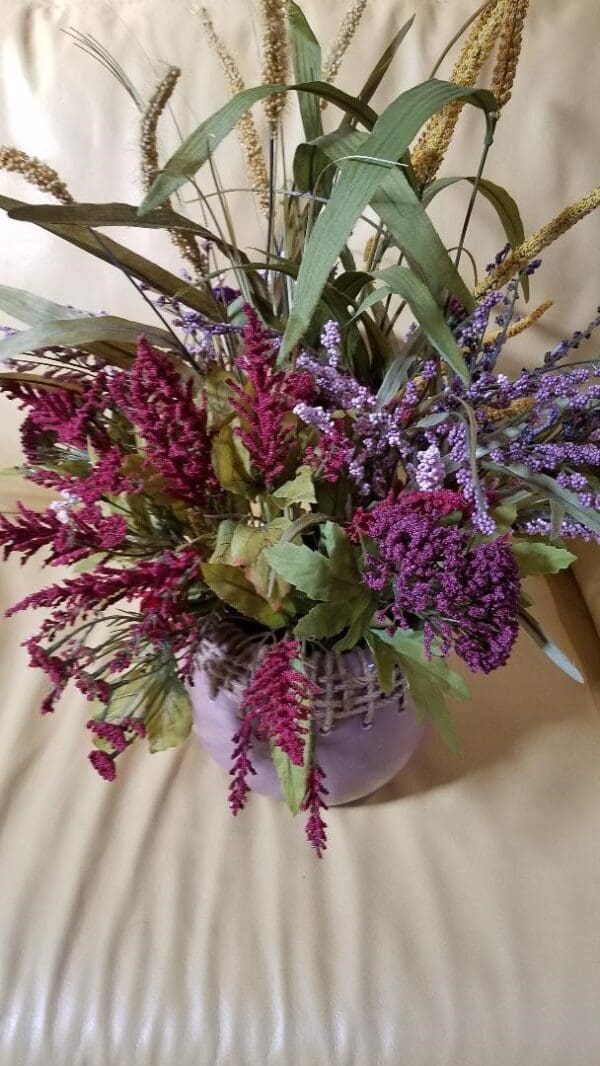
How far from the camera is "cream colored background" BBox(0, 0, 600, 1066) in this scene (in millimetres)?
535

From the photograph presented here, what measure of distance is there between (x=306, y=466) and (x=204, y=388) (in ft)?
0.24

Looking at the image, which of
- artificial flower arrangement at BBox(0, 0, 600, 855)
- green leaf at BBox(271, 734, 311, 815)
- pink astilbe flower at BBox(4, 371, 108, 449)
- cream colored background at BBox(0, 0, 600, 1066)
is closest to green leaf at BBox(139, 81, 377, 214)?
artificial flower arrangement at BBox(0, 0, 600, 855)

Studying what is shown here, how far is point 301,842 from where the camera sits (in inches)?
24.8

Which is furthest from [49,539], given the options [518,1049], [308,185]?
[518,1049]

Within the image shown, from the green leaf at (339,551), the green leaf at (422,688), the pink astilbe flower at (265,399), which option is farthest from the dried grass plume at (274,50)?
the green leaf at (422,688)

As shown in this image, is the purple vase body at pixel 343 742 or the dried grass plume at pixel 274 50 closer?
the dried grass plume at pixel 274 50

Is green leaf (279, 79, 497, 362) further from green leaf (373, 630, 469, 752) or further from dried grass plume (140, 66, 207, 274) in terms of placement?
green leaf (373, 630, 469, 752)

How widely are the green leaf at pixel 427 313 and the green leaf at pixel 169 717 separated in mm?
245

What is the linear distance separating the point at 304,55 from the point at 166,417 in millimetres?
233

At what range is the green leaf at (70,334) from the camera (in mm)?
387

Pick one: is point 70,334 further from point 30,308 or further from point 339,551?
point 339,551

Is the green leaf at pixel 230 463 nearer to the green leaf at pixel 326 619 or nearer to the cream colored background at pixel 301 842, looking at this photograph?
the green leaf at pixel 326 619

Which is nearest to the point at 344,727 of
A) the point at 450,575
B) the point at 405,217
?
the point at 450,575

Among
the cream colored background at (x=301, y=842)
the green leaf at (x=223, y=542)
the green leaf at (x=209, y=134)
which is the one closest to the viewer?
the green leaf at (x=209, y=134)
